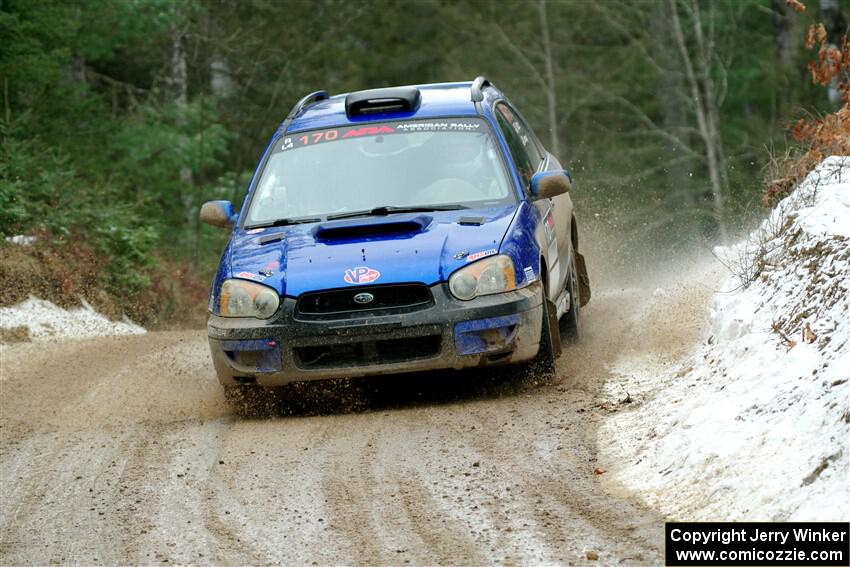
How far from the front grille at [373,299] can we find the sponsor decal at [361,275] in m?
0.04

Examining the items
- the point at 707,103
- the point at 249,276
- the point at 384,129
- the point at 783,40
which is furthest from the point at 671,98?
the point at 249,276

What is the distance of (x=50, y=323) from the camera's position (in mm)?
13773

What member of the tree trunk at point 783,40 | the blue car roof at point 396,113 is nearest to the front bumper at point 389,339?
the blue car roof at point 396,113

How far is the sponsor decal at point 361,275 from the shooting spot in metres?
8.07

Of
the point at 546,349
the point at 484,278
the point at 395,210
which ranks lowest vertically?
the point at 546,349

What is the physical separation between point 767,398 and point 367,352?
285cm

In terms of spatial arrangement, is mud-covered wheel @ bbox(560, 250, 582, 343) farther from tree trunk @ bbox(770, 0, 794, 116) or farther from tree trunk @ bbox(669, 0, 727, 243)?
tree trunk @ bbox(669, 0, 727, 243)

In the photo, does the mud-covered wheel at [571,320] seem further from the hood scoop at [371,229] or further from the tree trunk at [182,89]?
the tree trunk at [182,89]

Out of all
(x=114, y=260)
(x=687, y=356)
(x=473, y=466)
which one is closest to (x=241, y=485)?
(x=473, y=466)

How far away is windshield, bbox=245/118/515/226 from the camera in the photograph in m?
9.12

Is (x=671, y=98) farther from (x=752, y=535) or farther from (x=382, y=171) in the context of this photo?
(x=752, y=535)

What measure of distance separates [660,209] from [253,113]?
956 centimetres

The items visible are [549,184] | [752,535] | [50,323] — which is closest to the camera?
[752,535]

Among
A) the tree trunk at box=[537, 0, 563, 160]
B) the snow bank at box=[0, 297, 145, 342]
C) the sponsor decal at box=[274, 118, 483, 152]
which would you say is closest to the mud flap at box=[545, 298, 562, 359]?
the sponsor decal at box=[274, 118, 483, 152]
